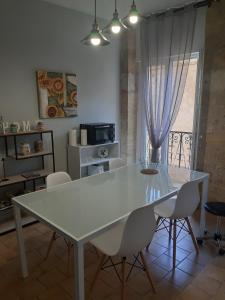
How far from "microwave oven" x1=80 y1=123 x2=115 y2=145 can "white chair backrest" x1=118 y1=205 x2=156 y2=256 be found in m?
2.12

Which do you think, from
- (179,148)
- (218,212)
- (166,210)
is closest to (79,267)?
(166,210)

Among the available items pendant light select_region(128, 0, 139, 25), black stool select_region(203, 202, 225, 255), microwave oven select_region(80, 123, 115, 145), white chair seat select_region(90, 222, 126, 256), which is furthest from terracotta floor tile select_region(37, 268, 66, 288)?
pendant light select_region(128, 0, 139, 25)

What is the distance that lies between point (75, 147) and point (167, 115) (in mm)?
1510

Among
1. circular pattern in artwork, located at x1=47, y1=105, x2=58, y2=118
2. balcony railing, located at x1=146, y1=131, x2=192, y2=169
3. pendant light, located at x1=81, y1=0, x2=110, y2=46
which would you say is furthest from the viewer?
balcony railing, located at x1=146, y1=131, x2=192, y2=169

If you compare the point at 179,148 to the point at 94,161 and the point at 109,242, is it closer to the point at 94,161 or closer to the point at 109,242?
the point at 94,161

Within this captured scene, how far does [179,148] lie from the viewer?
162 inches

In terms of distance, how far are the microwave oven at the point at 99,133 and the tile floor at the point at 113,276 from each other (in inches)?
61.6

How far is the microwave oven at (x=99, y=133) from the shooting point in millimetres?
3586

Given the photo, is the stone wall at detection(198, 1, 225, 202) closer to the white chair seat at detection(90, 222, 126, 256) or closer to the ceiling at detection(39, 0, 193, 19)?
the ceiling at detection(39, 0, 193, 19)

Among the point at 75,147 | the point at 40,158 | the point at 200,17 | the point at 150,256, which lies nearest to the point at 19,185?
the point at 40,158

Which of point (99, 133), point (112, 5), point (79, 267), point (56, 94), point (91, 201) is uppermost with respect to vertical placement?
point (112, 5)

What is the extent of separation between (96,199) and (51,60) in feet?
7.38

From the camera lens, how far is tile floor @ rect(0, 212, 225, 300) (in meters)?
1.91

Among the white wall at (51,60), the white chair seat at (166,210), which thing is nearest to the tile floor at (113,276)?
the white chair seat at (166,210)
